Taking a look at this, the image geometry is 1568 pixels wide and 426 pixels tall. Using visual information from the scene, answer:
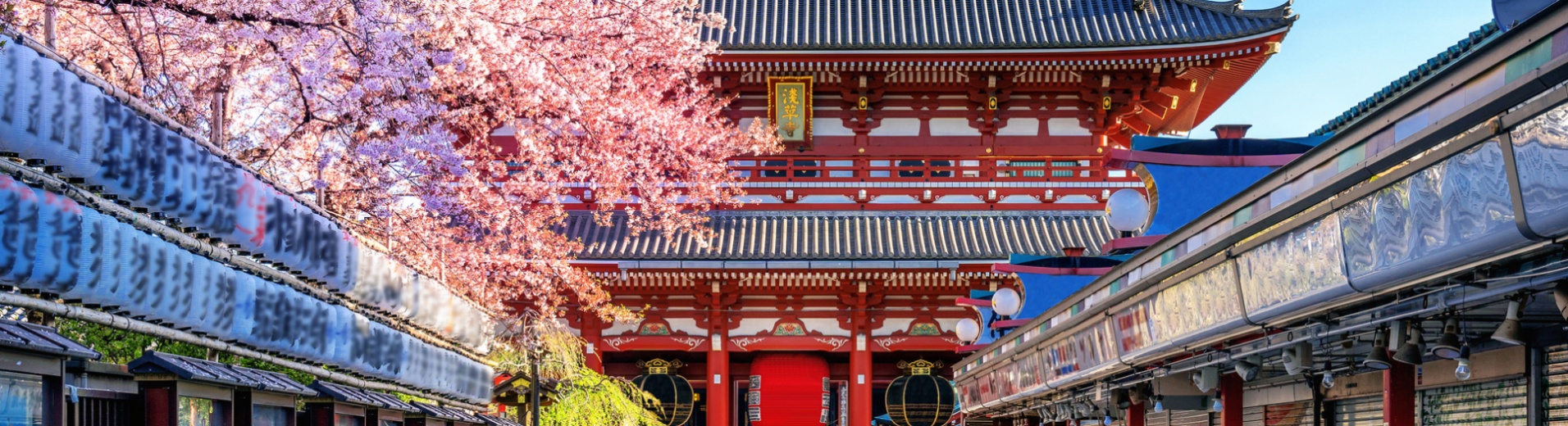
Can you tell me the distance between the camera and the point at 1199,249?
8.06 m

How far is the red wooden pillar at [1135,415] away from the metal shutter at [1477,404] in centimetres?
552

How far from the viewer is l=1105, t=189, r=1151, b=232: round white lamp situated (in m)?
12.8

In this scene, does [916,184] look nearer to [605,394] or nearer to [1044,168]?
[1044,168]

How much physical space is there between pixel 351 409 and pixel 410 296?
8.69 feet

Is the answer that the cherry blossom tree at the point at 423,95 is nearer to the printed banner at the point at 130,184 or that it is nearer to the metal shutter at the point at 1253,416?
the printed banner at the point at 130,184

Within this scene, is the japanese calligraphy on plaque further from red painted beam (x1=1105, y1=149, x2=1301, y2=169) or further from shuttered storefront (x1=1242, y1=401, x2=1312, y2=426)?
shuttered storefront (x1=1242, y1=401, x2=1312, y2=426)

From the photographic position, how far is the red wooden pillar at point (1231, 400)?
1010 cm

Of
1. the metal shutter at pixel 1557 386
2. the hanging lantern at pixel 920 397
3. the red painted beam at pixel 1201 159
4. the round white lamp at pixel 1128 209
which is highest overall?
the red painted beam at pixel 1201 159

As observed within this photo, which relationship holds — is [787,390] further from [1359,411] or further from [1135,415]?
[1359,411]

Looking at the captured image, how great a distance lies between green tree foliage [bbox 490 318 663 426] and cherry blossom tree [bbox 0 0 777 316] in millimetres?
772

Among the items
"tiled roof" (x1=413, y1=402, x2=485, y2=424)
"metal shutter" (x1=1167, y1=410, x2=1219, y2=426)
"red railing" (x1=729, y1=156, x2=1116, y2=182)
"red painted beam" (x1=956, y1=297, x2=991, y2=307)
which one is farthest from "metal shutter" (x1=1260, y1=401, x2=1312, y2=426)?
"red railing" (x1=729, y1=156, x2=1116, y2=182)

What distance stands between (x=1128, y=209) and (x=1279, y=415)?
3.50m

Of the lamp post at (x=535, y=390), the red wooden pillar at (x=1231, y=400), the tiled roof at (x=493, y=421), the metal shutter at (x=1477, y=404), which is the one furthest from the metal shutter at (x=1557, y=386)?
the lamp post at (x=535, y=390)

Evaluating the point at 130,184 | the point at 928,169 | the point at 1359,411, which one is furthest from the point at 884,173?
the point at 130,184
